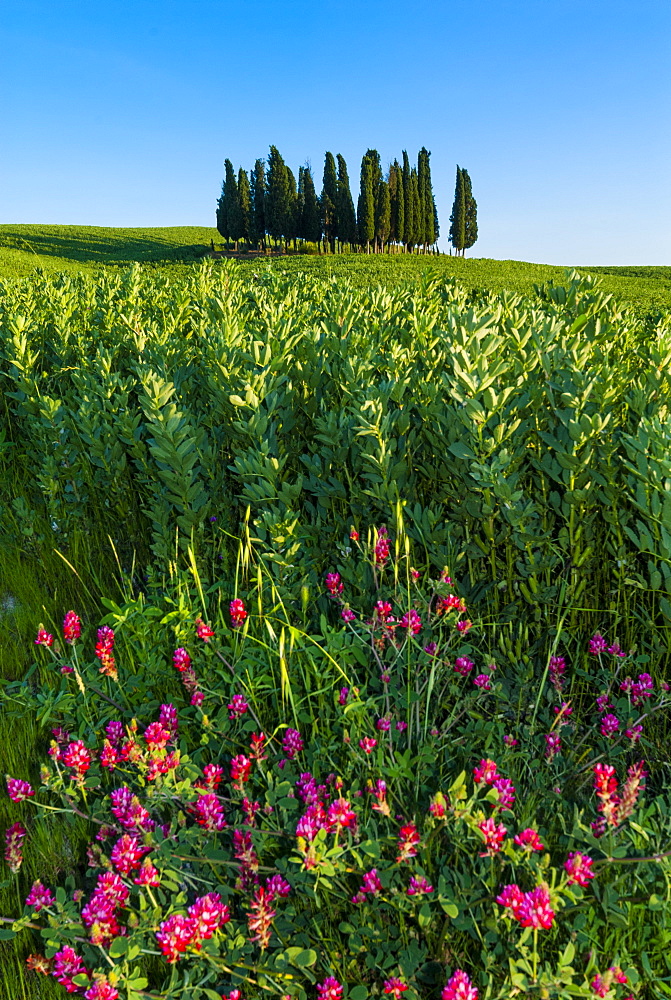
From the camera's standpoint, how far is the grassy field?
31.8m

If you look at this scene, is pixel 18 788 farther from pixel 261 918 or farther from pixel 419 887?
pixel 419 887

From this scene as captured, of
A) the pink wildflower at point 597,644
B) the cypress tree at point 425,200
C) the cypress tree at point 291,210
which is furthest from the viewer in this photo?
the cypress tree at point 425,200

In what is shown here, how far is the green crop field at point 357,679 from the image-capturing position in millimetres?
1746

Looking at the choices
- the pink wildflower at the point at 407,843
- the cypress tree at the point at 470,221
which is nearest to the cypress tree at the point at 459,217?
the cypress tree at the point at 470,221

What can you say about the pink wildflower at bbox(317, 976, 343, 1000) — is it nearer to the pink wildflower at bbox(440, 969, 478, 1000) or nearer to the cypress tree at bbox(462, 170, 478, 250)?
the pink wildflower at bbox(440, 969, 478, 1000)

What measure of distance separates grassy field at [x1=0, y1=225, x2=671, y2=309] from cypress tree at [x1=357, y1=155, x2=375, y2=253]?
6174 mm

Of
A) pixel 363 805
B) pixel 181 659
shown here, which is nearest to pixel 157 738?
pixel 181 659

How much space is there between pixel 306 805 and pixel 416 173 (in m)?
68.4

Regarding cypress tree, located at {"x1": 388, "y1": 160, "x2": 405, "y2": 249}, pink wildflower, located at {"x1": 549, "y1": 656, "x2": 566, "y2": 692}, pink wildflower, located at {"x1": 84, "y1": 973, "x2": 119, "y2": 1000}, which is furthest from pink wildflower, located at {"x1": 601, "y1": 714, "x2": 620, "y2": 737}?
cypress tree, located at {"x1": 388, "y1": 160, "x2": 405, "y2": 249}

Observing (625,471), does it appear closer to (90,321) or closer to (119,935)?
(119,935)

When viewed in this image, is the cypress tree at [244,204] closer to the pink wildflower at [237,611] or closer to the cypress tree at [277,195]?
the cypress tree at [277,195]

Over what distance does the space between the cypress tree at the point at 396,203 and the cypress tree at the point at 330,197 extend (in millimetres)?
5329

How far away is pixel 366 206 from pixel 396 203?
6.68m

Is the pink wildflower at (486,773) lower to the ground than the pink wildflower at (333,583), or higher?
lower
